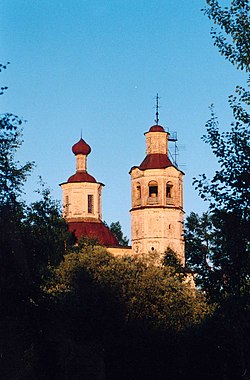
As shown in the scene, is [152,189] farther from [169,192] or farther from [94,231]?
[94,231]

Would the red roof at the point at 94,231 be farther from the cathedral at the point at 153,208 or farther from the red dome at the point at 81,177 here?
the red dome at the point at 81,177

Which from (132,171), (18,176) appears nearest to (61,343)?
(18,176)

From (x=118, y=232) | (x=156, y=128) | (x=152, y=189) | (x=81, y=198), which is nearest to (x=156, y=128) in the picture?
(x=156, y=128)

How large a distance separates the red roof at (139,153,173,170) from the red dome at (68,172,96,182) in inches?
312

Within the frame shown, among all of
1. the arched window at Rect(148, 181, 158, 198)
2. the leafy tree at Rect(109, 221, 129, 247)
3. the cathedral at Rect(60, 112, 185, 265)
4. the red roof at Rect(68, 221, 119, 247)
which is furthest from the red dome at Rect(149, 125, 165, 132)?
the leafy tree at Rect(109, 221, 129, 247)

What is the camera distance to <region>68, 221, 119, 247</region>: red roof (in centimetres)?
9406

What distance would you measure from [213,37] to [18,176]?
6360mm

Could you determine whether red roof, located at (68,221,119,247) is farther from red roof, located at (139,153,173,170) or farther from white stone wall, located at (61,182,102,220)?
red roof, located at (139,153,173,170)

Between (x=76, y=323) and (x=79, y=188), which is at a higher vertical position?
(x=79, y=188)

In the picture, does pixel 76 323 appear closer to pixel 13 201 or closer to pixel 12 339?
pixel 12 339

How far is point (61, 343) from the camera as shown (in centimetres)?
3259

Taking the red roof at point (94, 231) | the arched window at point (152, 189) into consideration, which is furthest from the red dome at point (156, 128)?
the red roof at point (94, 231)

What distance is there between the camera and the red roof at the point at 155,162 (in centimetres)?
9462

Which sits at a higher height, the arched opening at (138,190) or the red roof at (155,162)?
the red roof at (155,162)
